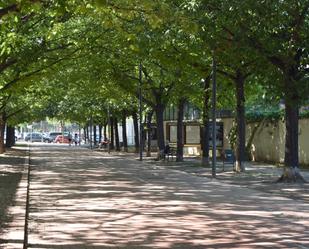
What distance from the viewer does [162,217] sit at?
1198 cm

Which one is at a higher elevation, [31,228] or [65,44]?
[65,44]

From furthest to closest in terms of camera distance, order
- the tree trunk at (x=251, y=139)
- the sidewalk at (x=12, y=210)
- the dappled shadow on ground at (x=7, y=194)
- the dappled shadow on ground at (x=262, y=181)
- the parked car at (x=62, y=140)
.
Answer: the parked car at (x=62, y=140) → the tree trunk at (x=251, y=139) → the dappled shadow on ground at (x=262, y=181) → the dappled shadow on ground at (x=7, y=194) → the sidewalk at (x=12, y=210)

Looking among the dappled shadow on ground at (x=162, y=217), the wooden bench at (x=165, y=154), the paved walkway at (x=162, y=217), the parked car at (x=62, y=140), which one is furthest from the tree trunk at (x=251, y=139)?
the parked car at (x=62, y=140)

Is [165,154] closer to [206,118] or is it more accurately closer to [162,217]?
[206,118]

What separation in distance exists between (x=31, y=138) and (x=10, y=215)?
314 feet

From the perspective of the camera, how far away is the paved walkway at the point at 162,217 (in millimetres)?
9453

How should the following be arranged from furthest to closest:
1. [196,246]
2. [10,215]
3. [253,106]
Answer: [253,106] → [10,215] → [196,246]

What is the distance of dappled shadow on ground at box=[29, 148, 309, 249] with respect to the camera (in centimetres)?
947

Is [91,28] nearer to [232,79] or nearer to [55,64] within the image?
[55,64]

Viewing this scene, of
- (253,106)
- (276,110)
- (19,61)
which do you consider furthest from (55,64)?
(253,106)

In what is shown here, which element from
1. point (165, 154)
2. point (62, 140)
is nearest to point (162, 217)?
point (165, 154)

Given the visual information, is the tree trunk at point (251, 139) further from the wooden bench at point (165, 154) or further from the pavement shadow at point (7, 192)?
the pavement shadow at point (7, 192)

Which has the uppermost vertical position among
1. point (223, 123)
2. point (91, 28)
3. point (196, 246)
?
point (91, 28)

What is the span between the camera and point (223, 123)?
41062 millimetres
